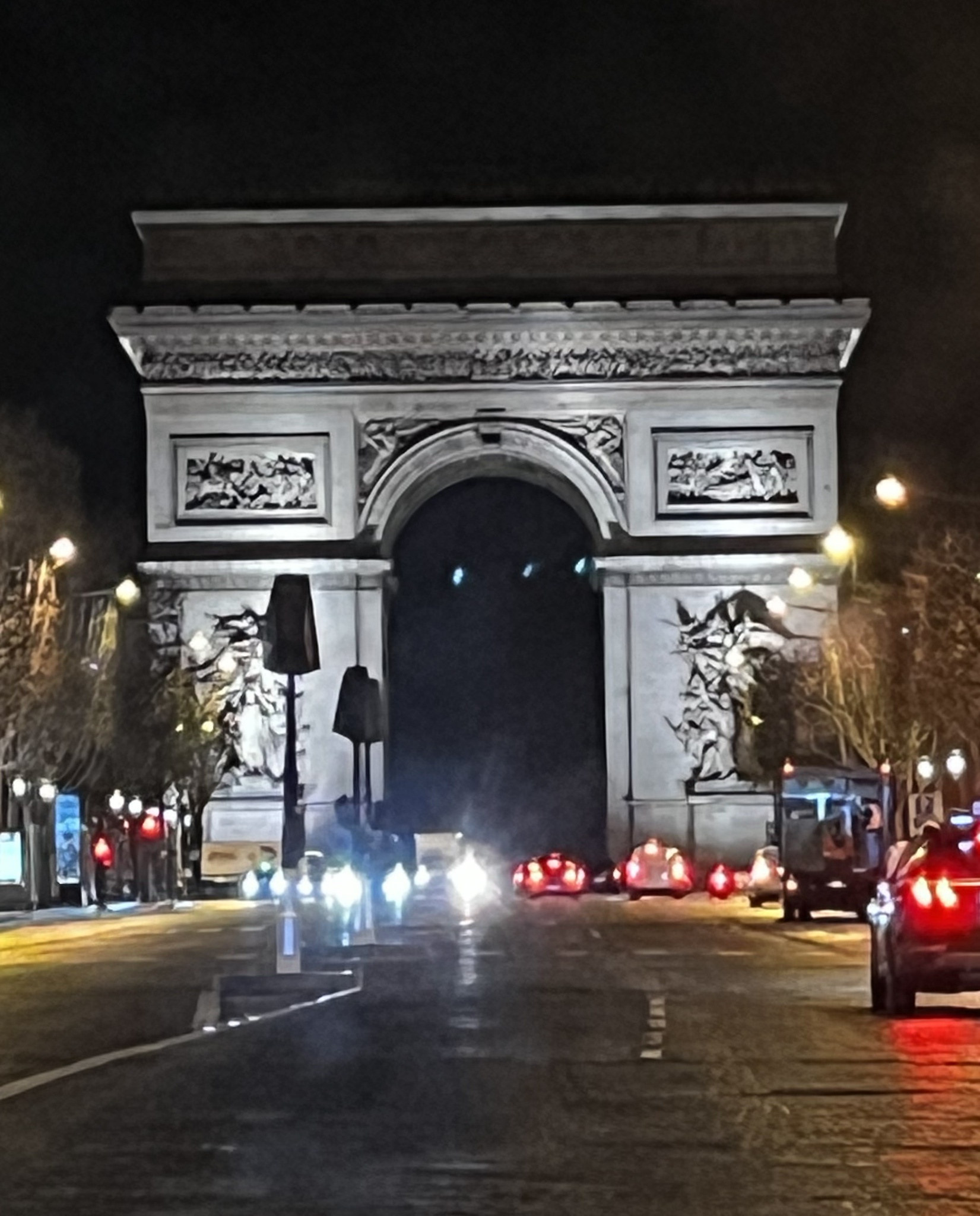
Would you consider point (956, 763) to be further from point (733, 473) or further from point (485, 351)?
point (485, 351)

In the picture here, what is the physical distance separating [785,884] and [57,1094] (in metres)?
30.0

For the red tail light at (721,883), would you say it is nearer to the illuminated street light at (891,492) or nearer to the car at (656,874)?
the car at (656,874)

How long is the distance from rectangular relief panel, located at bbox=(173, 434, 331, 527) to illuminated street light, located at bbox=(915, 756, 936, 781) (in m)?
14.8

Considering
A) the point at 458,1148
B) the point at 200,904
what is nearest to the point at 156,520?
the point at 200,904

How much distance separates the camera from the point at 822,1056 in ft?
55.6

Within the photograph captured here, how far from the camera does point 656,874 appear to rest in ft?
194

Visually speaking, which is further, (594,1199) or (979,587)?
(979,587)

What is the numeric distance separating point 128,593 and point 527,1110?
46.7 meters

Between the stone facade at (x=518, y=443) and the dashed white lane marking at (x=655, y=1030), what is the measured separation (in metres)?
41.7

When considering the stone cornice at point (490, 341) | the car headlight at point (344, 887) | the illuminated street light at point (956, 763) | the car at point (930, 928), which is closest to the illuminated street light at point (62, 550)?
the stone cornice at point (490, 341)

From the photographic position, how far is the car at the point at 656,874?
58562mm

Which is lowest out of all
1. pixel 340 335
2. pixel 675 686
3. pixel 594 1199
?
pixel 594 1199

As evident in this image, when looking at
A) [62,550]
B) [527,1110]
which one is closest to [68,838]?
[62,550]

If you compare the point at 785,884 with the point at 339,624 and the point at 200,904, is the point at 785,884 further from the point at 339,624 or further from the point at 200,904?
the point at 339,624
